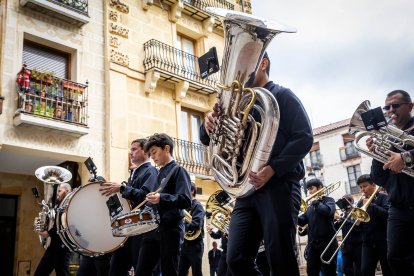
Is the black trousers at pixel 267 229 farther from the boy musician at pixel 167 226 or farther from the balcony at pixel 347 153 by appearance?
the balcony at pixel 347 153

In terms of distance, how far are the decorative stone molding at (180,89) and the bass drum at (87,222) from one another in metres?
8.54

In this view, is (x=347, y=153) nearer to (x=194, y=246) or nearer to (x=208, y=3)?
(x=208, y=3)

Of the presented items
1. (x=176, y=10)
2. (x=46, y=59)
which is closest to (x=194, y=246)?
(x=46, y=59)

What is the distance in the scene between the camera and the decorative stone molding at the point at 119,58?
464 inches

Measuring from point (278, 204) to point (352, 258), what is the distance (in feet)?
19.9

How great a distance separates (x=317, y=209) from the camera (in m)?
6.79

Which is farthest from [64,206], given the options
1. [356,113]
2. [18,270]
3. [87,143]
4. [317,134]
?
[317,134]

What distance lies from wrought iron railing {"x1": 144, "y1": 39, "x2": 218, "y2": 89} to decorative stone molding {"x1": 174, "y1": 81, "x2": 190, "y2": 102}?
0.71ft

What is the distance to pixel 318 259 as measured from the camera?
6523 millimetres

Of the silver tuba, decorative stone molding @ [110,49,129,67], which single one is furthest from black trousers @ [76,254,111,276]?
decorative stone molding @ [110,49,129,67]

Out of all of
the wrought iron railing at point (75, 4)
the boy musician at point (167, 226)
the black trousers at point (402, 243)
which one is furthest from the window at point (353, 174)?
the boy musician at point (167, 226)

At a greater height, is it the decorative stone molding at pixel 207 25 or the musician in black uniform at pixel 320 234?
the decorative stone molding at pixel 207 25

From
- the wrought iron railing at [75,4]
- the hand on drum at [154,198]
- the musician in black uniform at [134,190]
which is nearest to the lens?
the hand on drum at [154,198]

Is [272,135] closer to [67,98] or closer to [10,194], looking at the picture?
[67,98]
